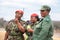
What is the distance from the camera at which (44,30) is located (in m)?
8.97

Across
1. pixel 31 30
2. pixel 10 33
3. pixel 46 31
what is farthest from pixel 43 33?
pixel 10 33

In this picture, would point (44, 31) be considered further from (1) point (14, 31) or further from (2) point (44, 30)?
(1) point (14, 31)

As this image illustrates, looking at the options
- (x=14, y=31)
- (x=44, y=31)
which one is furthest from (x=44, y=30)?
(x=14, y=31)

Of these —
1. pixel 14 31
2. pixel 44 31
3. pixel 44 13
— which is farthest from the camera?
pixel 14 31

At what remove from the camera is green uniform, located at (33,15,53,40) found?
8.97 meters

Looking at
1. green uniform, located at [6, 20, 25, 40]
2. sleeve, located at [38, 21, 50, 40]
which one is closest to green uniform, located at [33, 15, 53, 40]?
sleeve, located at [38, 21, 50, 40]

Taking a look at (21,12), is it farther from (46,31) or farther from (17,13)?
(46,31)

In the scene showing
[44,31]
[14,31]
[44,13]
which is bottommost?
[14,31]

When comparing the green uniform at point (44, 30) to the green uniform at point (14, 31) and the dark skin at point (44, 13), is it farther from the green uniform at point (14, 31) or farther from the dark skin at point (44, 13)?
the green uniform at point (14, 31)

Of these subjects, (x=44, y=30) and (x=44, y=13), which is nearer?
(x=44, y=30)

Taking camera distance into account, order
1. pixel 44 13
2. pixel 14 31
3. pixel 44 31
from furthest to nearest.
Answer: pixel 14 31
pixel 44 13
pixel 44 31

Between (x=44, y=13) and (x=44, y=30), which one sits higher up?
(x=44, y=13)

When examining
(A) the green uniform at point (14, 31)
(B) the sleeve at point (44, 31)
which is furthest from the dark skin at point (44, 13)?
(A) the green uniform at point (14, 31)

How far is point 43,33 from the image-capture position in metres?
8.97
